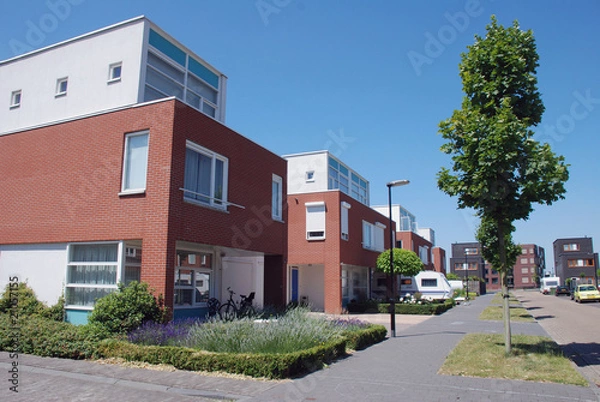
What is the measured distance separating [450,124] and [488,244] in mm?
15993

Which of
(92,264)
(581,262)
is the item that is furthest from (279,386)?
(581,262)

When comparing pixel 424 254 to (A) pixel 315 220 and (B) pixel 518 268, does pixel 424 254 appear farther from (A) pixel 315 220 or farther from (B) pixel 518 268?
(B) pixel 518 268

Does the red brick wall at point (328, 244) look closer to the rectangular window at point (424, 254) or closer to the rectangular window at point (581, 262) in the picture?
the rectangular window at point (424, 254)

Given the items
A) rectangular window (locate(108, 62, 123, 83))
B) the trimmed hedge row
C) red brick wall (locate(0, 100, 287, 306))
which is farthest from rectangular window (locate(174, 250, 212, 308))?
the trimmed hedge row

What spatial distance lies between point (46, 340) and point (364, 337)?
7.23 metres

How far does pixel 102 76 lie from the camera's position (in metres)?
14.6

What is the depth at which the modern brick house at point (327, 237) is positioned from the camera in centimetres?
2467

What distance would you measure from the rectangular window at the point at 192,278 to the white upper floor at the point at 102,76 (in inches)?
190

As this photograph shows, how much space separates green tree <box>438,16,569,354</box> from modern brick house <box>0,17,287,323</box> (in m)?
6.43

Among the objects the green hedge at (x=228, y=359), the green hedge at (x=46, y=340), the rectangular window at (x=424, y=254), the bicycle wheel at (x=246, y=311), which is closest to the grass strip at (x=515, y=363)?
the green hedge at (x=228, y=359)

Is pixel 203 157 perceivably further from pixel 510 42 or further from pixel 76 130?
pixel 510 42

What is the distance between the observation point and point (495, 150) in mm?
9547

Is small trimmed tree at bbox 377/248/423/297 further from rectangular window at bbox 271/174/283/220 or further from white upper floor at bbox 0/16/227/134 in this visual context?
white upper floor at bbox 0/16/227/134

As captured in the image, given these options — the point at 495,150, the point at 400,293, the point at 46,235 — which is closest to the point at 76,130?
the point at 46,235
